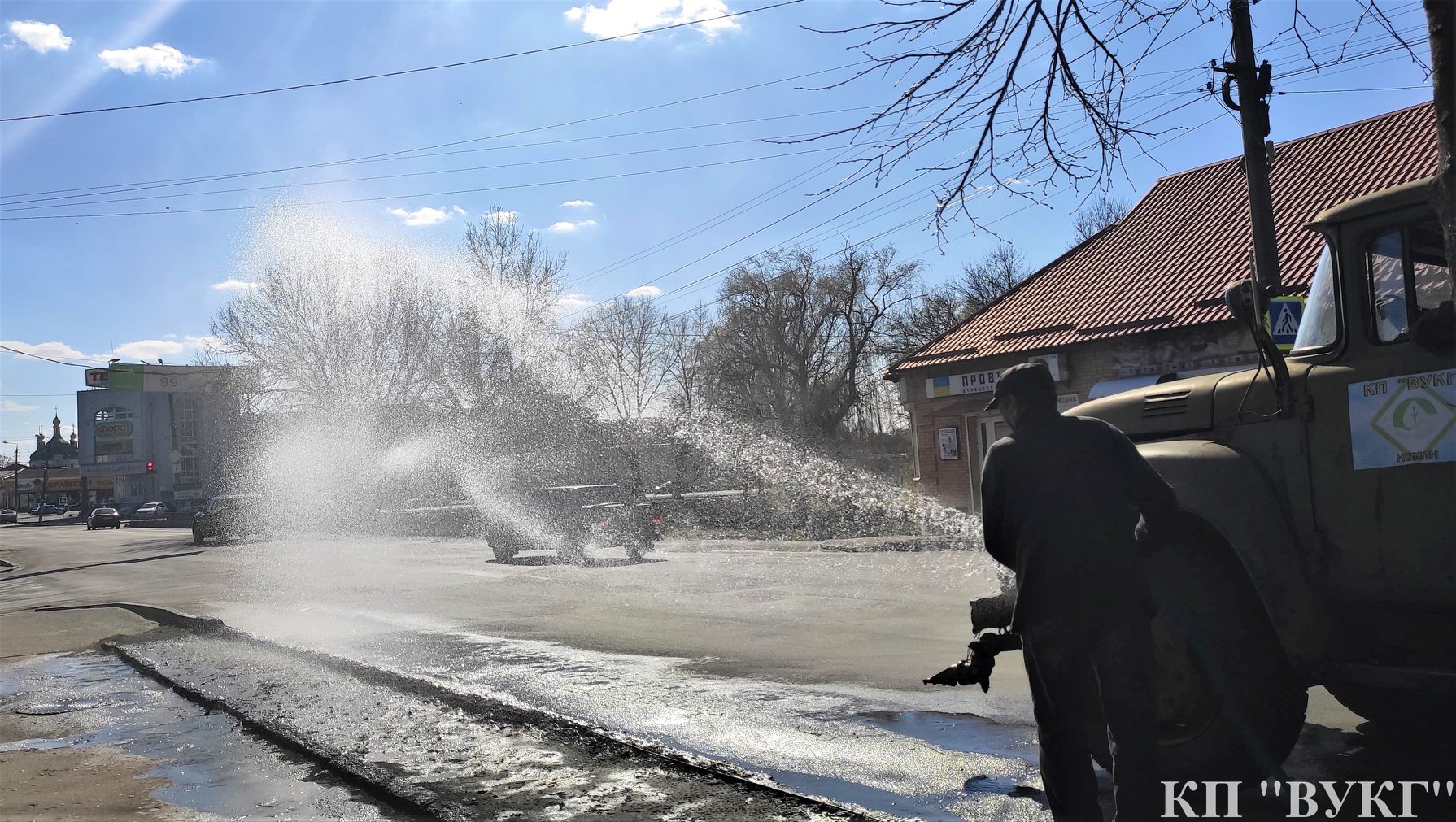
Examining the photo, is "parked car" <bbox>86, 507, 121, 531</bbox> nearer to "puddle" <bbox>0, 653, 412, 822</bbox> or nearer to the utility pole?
"puddle" <bbox>0, 653, 412, 822</bbox>

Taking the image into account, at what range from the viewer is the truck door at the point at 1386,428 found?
3.97m

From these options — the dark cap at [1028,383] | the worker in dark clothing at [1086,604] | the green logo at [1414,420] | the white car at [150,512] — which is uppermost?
the dark cap at [1028,383]

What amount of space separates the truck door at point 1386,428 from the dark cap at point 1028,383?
1.24 metres

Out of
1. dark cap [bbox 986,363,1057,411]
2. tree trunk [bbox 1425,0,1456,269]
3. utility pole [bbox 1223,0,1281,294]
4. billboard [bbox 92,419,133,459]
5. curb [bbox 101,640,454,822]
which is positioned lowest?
curb [bbox 101,640,454,822]

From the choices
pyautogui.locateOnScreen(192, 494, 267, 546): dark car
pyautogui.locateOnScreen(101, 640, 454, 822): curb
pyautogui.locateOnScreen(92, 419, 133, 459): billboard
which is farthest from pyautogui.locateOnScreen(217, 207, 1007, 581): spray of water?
pyautogui.locateOnScreen(92, 419, 133, 459): billboard

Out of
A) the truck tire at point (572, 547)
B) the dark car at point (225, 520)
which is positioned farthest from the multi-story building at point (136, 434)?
the truck tire at point (572, 547)

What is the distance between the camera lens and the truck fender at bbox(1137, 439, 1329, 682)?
4.20 meters

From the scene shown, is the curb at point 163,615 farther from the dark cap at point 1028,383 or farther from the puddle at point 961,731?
the dark cap at point 1028,383

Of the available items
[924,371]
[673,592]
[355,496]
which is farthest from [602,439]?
[673,592]

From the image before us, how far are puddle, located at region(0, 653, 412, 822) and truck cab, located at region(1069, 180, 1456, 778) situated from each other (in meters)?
3.65

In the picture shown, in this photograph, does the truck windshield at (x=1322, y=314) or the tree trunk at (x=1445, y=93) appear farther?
the truck windshield at (x=1322, y=314)

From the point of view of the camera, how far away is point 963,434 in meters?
26.9

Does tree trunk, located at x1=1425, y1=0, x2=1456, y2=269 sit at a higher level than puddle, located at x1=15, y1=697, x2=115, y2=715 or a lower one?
higher

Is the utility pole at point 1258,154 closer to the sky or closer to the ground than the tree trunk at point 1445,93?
closer to the sky
